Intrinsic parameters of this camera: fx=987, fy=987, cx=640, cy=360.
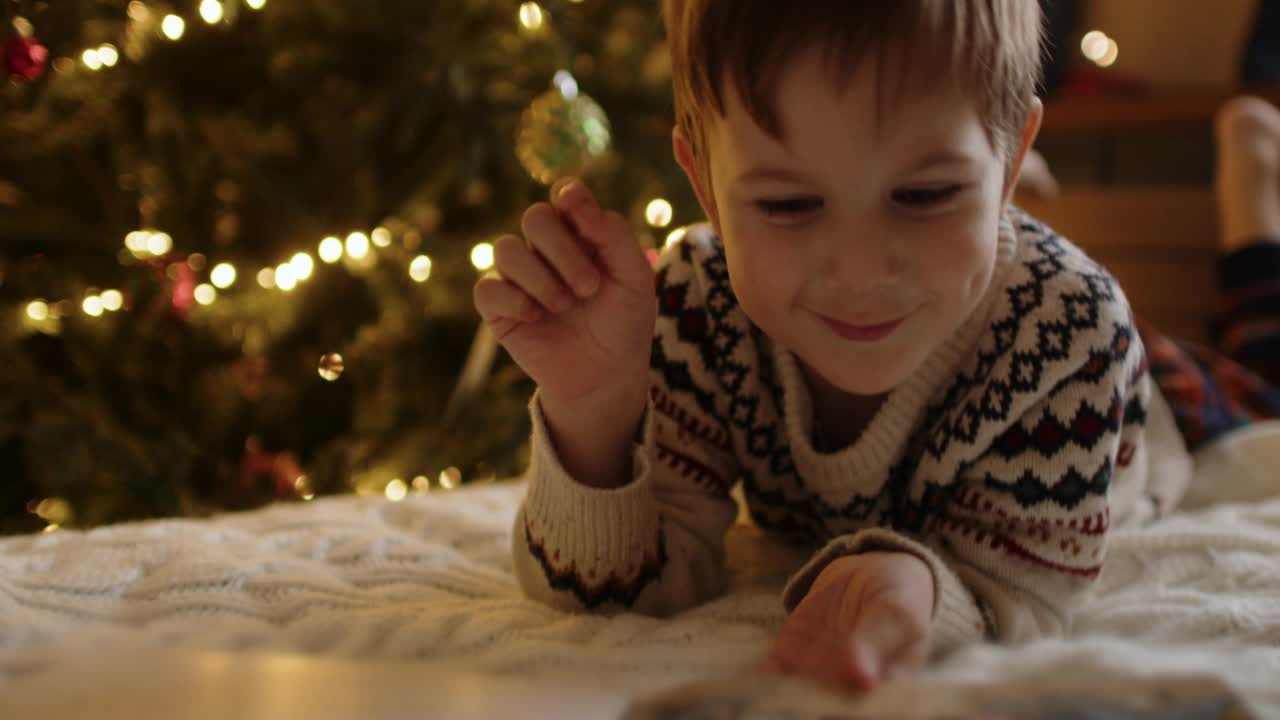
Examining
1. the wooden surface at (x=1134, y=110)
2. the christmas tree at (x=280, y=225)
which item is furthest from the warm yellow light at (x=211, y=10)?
the wooden surface at (x=1134, y=110)

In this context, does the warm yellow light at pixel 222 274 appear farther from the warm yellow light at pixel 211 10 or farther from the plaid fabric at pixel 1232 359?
the plaid fabric at pixel 1232 359

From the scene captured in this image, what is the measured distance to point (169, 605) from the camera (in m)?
0.61

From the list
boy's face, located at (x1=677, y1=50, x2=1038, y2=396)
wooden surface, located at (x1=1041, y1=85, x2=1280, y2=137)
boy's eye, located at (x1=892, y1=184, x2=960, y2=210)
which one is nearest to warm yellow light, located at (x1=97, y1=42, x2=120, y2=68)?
boy's face, located at (x1=677, y1=50, x2=1038, y2=396)

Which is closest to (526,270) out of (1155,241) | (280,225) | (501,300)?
(501,300)

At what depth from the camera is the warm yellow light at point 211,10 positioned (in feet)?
3.37

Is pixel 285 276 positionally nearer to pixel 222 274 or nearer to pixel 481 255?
pixel 222 274

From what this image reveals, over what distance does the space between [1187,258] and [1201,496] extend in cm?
99

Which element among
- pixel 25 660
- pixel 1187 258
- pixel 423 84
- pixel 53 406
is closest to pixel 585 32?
pixel 423 84

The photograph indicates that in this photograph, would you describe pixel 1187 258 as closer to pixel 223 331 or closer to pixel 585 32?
pixel 585 32

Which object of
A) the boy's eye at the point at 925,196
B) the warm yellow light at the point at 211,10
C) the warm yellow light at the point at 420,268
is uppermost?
the warm yellow light at the point at 211,10

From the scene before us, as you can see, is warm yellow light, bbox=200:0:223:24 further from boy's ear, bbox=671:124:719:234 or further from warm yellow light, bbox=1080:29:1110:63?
warm yellow light, bbox=1080:29:1110:63

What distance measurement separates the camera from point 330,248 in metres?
1.15

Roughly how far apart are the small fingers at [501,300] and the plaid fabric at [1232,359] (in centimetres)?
73

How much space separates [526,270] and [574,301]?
0.04 meters
